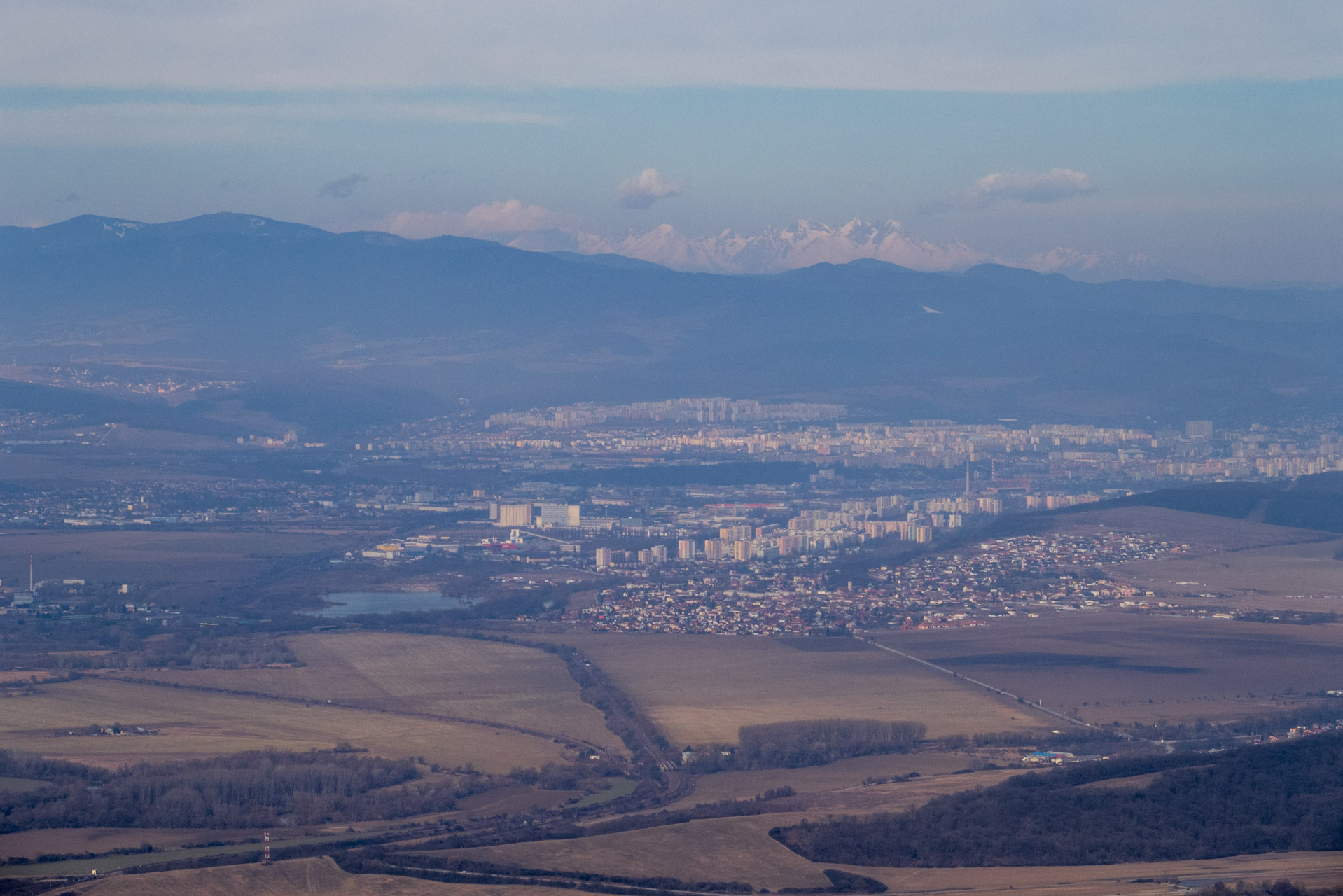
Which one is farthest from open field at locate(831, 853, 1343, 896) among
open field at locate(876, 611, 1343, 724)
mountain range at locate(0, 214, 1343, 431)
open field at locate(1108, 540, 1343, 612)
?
mountain range at locate(0, 214, 1343, 431)

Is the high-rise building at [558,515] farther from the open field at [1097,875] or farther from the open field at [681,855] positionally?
the open field at [1097,875]

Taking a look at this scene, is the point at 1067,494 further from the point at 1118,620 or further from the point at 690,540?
the point at 1118,620

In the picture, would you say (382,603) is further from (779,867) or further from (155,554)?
(779,867)

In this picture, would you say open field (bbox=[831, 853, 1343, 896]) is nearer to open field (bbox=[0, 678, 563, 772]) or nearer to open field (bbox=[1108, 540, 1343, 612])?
open field (bbox=[0, 678, 563, 772])

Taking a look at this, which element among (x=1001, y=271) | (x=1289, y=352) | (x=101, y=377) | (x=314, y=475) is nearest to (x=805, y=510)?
(x=314, y=475)

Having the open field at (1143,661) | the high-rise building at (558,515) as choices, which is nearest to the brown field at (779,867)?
the open field at (1143,661)

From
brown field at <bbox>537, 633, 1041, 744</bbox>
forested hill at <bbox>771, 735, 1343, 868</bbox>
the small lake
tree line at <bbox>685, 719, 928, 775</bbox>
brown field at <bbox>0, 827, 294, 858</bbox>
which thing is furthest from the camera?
the small lake
